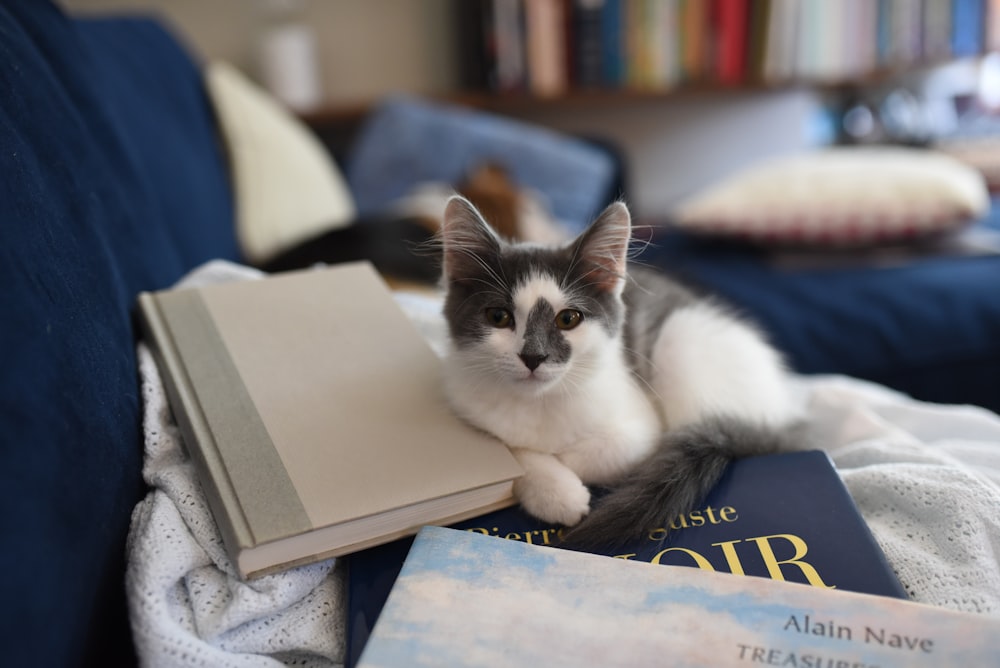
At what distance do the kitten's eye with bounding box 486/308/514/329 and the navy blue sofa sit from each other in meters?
0.41

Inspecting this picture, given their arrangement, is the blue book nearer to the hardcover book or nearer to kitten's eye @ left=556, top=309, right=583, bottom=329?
the hardcover book

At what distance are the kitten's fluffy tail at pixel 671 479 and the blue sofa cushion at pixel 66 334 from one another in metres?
0.44

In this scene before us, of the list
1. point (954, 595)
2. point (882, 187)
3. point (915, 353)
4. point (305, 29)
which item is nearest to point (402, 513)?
point (954, 595)

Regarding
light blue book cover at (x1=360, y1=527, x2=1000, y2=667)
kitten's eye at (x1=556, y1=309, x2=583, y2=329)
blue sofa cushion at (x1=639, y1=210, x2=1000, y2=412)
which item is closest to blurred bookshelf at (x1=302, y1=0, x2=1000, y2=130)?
blue sofa cushion at (x1=639, y1=210, x2=1000, y2=412)

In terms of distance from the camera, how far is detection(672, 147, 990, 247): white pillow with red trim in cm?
182

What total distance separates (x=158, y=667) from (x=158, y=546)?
105 mm

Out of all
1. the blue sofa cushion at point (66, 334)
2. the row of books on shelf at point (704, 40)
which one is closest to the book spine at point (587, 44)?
the row of books on shelf at point (704, 40)

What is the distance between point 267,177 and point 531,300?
4.36 feet

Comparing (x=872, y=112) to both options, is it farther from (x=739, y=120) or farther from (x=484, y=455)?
(x=484, y=455)

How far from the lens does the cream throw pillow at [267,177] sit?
192 centimetres

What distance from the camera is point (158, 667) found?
639 millimetres

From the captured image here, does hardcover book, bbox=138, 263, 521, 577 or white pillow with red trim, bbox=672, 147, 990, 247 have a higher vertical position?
hardcover book, bbox=138, 263, 521, 577

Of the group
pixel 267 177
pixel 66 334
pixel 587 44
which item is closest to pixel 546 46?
pixel 587 44

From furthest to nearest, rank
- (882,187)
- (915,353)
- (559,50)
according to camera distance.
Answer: (559,50)
(882,187)
(915,353)
